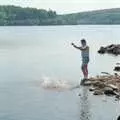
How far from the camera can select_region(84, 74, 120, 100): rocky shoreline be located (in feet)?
93.2

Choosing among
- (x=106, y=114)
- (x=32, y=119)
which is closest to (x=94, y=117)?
(x=106, y=114)

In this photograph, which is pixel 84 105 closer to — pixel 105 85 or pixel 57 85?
pixel 105 85

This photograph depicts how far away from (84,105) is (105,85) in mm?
4320

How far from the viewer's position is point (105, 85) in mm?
29781

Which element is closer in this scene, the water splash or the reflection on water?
the reflection on water

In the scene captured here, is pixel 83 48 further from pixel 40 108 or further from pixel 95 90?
pixel 40 108

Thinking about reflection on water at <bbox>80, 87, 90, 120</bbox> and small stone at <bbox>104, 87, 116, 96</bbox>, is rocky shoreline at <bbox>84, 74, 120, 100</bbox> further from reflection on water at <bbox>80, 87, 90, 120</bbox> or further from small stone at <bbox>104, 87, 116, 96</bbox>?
reflection on water at <bbox>80, 87, 90, 120</bbox>

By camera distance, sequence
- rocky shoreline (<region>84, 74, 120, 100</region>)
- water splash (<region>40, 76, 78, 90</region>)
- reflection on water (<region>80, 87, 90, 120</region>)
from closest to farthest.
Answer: reflection on water (<region>80, 87, 90, 120</region>) < rocky shoreline (<region>84, 74, 120, 100</region>) < water splash (<region>40, 76, 78, 90</region>)

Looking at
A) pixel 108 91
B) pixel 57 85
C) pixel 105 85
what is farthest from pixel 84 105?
pixel 57 85

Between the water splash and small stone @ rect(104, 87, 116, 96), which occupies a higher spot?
small stone @ rect(104, 87, 116, 96)

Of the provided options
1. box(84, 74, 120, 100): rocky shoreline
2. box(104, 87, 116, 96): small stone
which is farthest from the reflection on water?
box(104, 87, 116, 96): small stone

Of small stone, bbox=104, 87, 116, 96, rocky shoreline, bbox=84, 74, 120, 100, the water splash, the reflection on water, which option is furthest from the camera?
the water splash

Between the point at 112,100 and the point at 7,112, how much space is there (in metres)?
6.46

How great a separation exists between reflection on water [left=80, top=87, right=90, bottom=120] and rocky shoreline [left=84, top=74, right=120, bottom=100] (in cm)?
56
